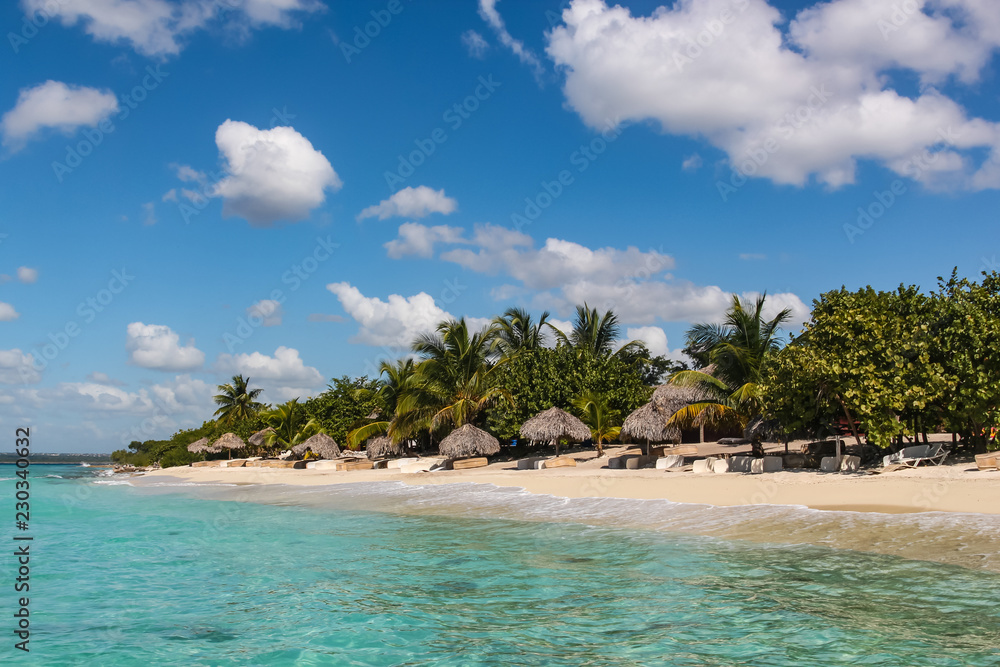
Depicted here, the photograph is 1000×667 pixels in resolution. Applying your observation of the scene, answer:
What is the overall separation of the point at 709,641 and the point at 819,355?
10.7 metres

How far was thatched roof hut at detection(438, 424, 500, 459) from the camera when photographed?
75.4 feet

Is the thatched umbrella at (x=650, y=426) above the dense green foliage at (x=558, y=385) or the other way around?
the other way around

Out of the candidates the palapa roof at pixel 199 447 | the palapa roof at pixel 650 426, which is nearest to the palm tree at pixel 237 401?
the palapa roof at pixel 199 447

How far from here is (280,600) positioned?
7.53m

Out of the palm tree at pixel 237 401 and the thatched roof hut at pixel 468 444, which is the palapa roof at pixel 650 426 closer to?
the thatched roof hut at pixel 468 444

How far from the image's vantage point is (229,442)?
4266 centimetres

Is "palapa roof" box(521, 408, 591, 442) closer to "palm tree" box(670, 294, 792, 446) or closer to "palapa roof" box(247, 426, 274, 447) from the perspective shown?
"palm tree" box(670, 294, 792, 446)

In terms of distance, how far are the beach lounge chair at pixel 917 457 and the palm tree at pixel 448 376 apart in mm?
13850

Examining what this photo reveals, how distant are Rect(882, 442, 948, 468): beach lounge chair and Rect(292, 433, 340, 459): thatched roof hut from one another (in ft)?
76.2

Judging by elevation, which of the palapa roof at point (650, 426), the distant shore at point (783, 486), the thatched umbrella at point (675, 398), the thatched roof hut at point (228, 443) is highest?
the thatched umbrella at point (675, 398)

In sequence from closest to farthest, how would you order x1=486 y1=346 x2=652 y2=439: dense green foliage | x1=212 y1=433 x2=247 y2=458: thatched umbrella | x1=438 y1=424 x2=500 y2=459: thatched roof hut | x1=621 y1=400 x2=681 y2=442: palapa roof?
x1=621 y1=400 x2=681 y2=442: palapa roof
x1=486 y1=346 x2=652 y2=439: dense green foliage
x1=438 y1=424 x2=500 y2=459: thatched roof hut
x1=212 y1=433 x2=247 y2=458: thatched umbrella

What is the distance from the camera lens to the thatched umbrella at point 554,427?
811 inches

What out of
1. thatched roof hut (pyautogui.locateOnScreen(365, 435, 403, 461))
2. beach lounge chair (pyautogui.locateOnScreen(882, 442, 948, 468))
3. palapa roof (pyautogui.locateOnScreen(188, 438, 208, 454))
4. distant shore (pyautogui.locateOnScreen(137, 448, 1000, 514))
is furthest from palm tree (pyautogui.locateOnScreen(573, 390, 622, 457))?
palapa roof (pyautogui.locateOnScreen(188, 438, 208, 454))

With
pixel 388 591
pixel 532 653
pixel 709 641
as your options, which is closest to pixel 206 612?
pixel 388 591
